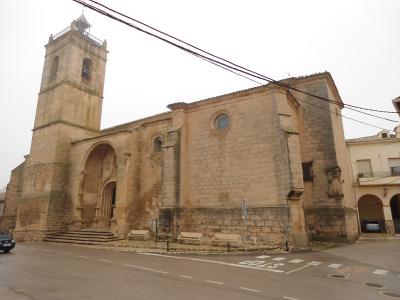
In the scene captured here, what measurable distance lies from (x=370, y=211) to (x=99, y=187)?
2271cm

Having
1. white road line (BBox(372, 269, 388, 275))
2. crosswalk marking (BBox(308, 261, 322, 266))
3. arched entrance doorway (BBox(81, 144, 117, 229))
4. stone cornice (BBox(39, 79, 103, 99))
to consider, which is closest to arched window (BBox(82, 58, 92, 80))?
stone cornice (BBox(39, 79, 103, 99))

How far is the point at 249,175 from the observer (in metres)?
14.3

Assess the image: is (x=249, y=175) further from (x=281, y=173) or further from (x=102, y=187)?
(x=102, y=187)

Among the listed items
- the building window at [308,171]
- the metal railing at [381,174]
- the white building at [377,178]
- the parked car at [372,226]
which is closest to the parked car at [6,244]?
the building window at [308,171]

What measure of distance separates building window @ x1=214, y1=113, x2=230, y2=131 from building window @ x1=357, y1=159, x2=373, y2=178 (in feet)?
45.7

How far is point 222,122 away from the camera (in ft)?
53.3

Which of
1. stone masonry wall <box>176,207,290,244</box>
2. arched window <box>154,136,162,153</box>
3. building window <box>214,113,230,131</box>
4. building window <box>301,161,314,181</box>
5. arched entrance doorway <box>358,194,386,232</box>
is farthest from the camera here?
arched entrance doorway <box>358,194,386,232</box>

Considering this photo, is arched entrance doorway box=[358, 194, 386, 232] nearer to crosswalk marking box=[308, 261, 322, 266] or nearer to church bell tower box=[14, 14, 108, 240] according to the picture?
crosswalk marking box=[308, 261, 322, 266]

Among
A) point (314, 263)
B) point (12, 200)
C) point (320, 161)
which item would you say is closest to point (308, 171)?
point (320, 161)

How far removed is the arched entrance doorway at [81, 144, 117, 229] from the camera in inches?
811

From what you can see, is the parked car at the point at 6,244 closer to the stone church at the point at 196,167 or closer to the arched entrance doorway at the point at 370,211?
the stone church at the point at 196,167

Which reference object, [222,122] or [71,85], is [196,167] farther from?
[71,85]

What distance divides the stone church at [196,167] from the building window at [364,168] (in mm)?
5954

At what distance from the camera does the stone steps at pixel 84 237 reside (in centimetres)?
1641
